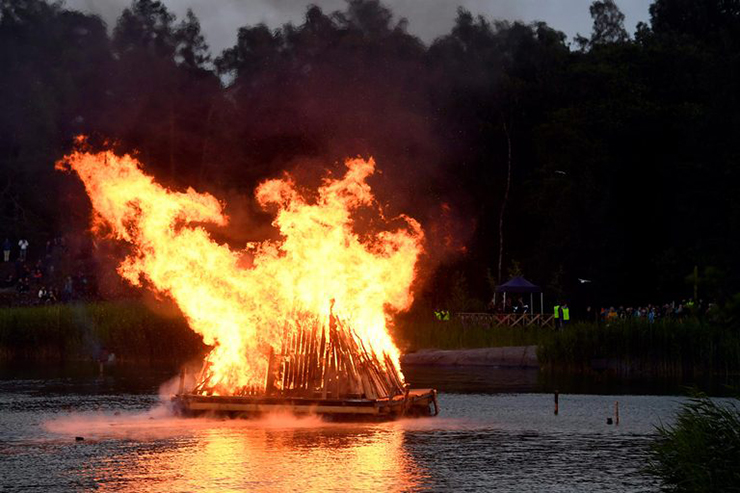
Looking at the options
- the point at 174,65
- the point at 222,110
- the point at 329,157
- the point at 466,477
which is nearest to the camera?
the point at 466,477

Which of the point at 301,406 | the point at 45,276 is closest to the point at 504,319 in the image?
the point at 301,406

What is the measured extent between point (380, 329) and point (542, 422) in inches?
224

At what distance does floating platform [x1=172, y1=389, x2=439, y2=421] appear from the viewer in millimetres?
35500

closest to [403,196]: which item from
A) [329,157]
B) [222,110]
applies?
[329,157]

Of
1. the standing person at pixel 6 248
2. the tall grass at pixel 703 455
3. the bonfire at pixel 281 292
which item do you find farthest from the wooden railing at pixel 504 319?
the standing person at pixel 6 248

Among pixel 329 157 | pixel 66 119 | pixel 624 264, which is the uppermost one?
pixel 66 119

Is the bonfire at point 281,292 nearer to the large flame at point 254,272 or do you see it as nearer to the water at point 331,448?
the large flame at point 254,272

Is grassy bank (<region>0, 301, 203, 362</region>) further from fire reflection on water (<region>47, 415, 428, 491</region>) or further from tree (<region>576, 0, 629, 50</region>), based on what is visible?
tree (<region>576, 0, 629, 50</region>)

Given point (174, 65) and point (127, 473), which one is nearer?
point (127, 473)

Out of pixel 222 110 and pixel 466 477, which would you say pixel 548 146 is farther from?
pixel 466 477

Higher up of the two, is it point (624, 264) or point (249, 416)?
point (624, 264)

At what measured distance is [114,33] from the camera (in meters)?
114

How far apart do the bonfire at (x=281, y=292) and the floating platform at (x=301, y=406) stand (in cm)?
5

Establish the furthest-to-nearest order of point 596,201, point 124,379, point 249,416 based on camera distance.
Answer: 1. point 596,201
2. point 124,379
3. point 249,416
